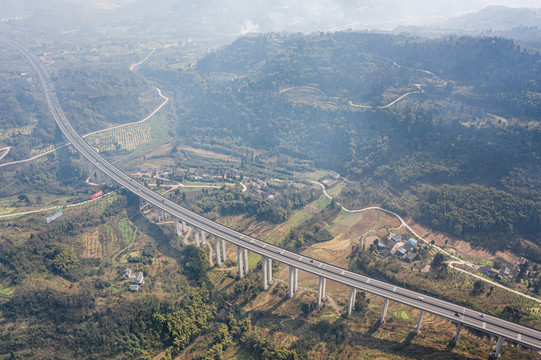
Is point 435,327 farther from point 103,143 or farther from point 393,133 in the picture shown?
point 103,143

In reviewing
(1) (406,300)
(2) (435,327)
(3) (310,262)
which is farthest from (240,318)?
(2) (435,327)

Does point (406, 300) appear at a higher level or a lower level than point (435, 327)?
higher

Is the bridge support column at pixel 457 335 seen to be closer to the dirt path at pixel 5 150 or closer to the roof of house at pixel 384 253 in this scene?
the roof of house at pixel 384 253

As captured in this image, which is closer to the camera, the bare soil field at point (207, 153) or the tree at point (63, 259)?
the tree at point (63, 259)

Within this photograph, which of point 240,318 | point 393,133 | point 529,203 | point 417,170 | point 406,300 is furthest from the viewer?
point 393,133

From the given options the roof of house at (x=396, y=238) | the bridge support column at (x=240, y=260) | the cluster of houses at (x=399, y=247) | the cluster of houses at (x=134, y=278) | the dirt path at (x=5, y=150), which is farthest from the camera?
the dirt path at (x=5, y=150)

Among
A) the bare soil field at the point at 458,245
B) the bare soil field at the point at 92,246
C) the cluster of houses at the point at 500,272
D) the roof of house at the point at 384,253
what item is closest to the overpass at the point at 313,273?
the bare soil field at the point at 92,246
